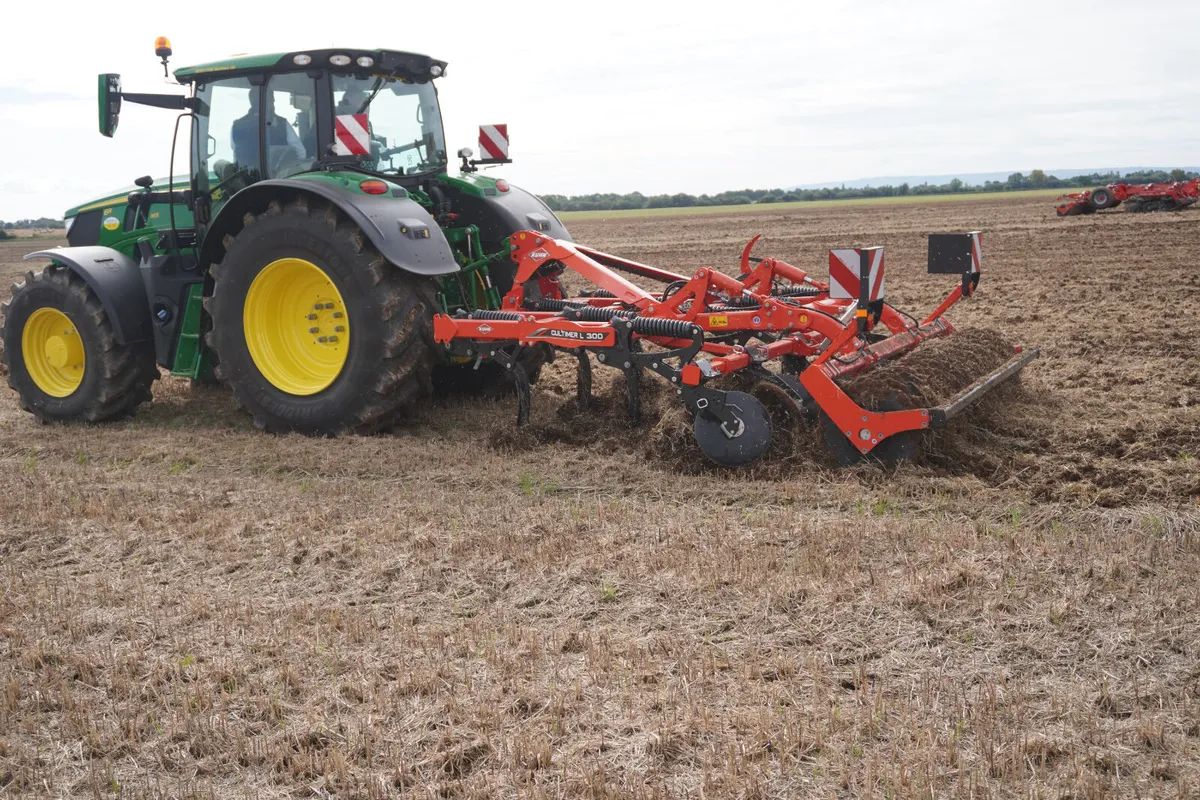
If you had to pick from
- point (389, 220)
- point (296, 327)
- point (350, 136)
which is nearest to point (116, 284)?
point (296, 327)

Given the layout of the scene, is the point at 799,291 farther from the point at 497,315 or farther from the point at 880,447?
the point at 497,315

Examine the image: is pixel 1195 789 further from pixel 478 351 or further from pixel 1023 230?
pixel 1023 230

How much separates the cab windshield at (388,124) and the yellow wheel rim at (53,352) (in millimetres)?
2575

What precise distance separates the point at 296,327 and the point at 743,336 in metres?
2.92

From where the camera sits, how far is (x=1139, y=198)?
24.4 m

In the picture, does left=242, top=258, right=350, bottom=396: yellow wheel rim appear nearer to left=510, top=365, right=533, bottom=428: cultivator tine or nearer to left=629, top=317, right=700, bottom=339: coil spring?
left=510, top=365, right=533, bottom=428: cultivator tine

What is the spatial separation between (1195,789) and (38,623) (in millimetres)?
3774

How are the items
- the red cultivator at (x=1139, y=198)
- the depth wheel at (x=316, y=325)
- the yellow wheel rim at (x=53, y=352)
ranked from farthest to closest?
the red cultivator at (x=1139, y=198) < the yellow wheel rim at (x=53, y=352) < the depth wheel at (x=316, y=325)

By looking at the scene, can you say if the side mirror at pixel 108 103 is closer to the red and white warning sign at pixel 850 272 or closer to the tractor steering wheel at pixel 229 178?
the tractor steering wheel at pixel 229 178

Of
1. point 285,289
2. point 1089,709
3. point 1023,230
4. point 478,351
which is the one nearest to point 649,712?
point 1089,709

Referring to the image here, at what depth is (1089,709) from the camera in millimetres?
3057

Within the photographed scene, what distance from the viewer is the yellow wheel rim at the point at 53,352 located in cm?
777

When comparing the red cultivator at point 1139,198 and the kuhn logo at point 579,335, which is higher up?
the red cultivator at point 1139,198

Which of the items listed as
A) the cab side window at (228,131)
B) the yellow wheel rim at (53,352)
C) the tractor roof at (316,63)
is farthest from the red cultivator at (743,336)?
the yellow wheel rim at (53,352)
